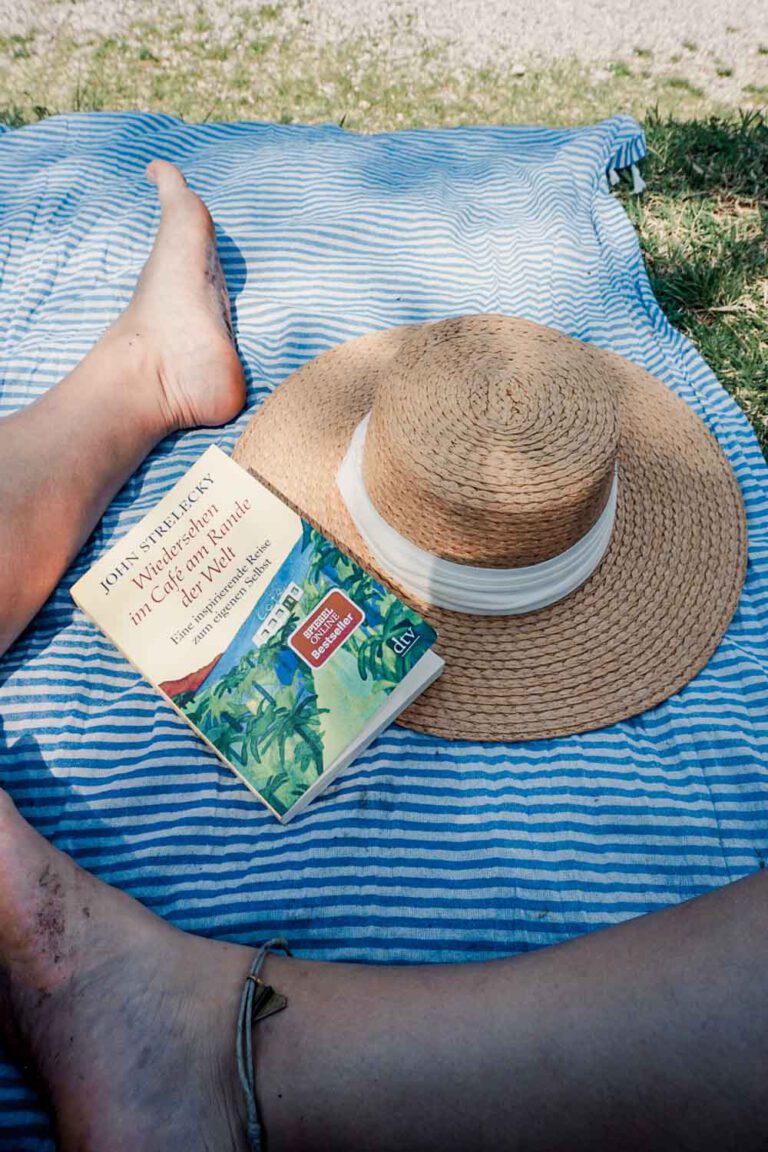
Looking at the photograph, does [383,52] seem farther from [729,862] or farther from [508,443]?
[729,862]

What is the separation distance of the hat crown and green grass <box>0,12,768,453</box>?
1.35 metres

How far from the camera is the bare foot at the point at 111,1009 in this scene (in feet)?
2.85

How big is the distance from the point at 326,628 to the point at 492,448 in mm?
374

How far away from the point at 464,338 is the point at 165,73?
8.42 ft

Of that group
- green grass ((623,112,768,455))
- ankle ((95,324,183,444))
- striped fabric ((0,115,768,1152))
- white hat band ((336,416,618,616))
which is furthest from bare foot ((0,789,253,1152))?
green grass ((623,112,768,455))

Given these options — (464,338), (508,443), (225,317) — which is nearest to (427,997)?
(508,443)

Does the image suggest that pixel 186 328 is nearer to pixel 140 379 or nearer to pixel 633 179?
pixel 140 379

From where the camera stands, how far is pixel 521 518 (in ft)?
3.60

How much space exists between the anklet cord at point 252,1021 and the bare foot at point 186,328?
1.02m

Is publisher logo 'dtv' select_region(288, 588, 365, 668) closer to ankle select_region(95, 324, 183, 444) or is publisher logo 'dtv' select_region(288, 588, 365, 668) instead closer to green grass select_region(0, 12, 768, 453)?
ankle select_region(95, 324, 183, 444)

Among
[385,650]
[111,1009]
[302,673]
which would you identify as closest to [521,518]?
[385,650]

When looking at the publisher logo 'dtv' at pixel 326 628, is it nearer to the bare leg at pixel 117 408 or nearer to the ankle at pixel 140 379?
the bare leg at pixel 117 408

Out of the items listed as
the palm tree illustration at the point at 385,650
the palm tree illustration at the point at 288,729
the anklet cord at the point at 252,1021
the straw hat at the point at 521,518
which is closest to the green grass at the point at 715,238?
Answer: the straw hat at the point at 521,518

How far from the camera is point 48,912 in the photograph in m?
0.96
